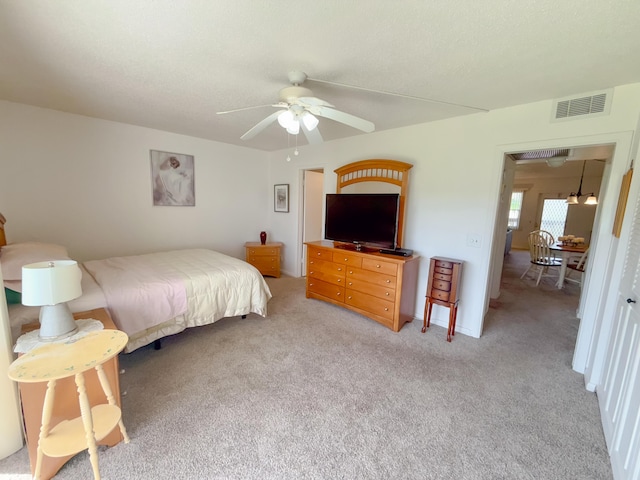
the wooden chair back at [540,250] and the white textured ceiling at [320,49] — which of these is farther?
the wooden chair back at [540,250]

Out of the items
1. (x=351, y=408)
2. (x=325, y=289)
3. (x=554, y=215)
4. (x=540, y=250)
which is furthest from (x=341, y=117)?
(x=554, y=215)

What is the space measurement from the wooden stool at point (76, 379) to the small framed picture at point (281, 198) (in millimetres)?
3634

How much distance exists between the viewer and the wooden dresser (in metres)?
2.88

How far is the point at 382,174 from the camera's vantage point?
337cm

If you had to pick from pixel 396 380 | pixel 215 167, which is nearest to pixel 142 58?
pixel 215 167

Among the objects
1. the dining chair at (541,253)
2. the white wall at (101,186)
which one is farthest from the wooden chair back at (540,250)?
the white wall at (101,186)

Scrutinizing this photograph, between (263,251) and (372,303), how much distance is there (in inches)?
91.1

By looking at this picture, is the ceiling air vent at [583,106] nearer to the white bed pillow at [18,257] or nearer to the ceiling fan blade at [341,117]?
the ceiling fan blade at [341,117]

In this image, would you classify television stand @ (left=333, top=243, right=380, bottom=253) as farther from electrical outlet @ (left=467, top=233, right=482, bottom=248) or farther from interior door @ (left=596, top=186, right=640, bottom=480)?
interior door @ (left=596, top=186, right=640, bottom=480)

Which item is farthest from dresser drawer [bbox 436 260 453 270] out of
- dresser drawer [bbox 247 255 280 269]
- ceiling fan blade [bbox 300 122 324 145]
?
dresser drawer [bbox 247 255 280 269]

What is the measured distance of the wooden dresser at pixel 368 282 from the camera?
2.88 meters

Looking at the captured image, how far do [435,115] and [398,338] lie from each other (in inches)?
94.4

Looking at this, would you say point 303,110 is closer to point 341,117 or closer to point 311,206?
point 341,117

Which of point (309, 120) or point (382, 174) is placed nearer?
point (309, 120)
